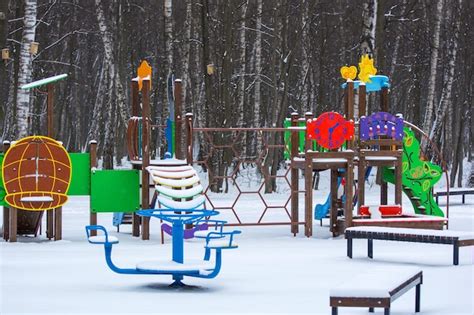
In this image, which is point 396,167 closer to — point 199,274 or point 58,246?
point 58,246

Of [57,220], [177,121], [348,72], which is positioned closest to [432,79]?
[348,72]

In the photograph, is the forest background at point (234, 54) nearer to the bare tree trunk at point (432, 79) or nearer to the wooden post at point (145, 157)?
the bare tree trunk at point (432, 79)

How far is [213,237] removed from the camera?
1126 cm

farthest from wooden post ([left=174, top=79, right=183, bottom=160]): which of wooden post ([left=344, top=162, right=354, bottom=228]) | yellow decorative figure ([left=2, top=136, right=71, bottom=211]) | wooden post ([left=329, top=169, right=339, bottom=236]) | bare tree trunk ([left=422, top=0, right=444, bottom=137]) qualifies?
bare tree trunk ([left=422, top=0, right=444, bottom=137])

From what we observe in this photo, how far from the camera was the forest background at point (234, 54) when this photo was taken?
92.2 ft

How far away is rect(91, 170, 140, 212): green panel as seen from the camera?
50.8 ft

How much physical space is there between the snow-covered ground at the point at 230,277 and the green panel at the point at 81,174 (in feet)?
2.63

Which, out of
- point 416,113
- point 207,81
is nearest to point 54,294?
point 207,81

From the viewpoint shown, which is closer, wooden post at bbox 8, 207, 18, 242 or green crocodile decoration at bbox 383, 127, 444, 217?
wooden post at bbox 8, 207, 18, 242

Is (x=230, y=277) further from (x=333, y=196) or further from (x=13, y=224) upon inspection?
Result: (x=333, y=196)

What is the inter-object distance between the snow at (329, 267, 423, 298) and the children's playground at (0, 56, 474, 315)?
0.06 feet

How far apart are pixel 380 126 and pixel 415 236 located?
4.02 meters

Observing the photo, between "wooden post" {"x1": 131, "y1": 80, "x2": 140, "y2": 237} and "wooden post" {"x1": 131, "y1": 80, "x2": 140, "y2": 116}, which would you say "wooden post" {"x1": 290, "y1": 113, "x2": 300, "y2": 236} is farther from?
"wooden post" {"x1": 131, "y1": 80, "x2": 140, "y2": 116}

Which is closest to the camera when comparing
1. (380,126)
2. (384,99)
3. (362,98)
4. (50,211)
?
(50,211)
